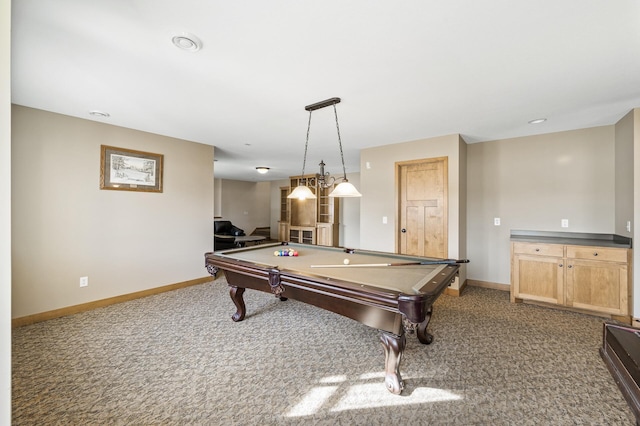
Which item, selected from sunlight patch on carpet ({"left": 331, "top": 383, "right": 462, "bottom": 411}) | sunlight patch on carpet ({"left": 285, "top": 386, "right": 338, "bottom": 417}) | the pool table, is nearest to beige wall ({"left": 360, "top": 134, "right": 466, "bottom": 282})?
the pool table

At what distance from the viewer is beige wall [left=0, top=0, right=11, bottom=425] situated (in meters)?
0.80

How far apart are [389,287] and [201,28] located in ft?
6.68

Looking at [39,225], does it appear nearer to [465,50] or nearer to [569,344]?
[465,50]

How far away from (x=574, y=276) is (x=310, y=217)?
628cm

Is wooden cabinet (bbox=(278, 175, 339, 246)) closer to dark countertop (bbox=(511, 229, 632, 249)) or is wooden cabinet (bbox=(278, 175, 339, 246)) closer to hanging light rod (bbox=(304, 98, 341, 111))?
hanging light rod (bbox=(304, 98, 341, 111))

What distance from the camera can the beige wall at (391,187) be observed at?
3773 mm

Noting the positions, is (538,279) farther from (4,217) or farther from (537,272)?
(4,217)

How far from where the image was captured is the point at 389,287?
176cm

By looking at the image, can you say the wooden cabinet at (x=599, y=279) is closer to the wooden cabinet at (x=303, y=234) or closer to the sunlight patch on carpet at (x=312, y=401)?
the sunlight patch on carpet at (x=312, y=401)

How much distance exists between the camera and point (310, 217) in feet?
27.8

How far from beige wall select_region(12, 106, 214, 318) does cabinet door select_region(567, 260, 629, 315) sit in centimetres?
524

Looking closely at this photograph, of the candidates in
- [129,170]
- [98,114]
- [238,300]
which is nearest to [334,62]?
[238,300]

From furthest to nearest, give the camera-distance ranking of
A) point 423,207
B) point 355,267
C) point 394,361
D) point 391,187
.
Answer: point 391,187
point 423,207
point 355,267
point 394,361

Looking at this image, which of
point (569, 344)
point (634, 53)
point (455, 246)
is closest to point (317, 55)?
point (634, 53)
